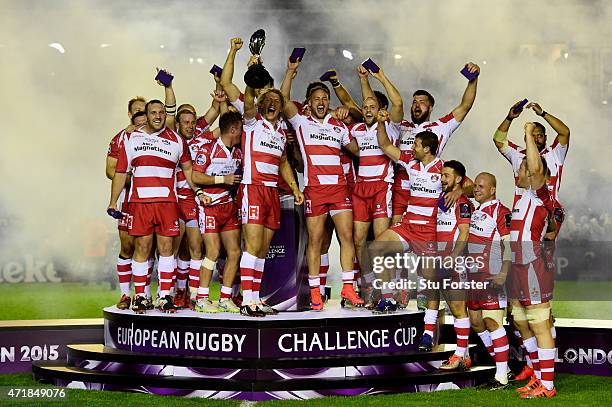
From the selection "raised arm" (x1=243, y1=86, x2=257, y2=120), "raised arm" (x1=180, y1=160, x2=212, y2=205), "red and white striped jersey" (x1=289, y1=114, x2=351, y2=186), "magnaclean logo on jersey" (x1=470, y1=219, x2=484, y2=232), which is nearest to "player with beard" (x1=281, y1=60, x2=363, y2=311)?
"red and white striped jersey" (x1=289, y1=114, x2=351, y2=186)

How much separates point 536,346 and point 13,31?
10.8 metres

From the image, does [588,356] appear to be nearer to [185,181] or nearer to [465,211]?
[465,211]

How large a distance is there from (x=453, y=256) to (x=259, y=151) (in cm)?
160

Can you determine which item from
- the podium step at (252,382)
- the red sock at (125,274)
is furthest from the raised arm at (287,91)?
the podium step at (252,382)

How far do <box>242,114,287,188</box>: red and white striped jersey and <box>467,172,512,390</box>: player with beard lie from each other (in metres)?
1.50

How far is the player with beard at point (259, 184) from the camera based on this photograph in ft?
23.9

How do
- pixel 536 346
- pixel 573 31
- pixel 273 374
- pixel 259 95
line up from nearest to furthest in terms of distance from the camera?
pixel 273 374
pixel 536 346
pixel 259 95
pixel 573 31

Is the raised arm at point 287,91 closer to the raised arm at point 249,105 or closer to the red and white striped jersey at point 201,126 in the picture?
the raised arm at point 249,105

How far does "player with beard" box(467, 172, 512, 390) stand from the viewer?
22.9 ft

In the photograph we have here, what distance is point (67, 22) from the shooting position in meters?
15.4

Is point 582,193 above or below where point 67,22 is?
below

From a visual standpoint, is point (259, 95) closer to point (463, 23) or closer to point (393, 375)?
point (393, 375)

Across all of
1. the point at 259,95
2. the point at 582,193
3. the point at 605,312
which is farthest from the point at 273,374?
the point at 582,193

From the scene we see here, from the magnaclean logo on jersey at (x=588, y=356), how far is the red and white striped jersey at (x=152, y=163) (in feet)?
10.8
